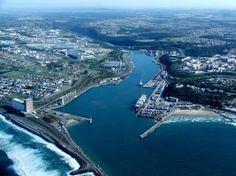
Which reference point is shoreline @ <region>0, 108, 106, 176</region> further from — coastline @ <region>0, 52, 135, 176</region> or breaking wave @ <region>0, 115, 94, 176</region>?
breaking wave @ <region>0, 115, 94, 176</region>

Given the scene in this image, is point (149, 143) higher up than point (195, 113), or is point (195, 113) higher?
point (195, 113)

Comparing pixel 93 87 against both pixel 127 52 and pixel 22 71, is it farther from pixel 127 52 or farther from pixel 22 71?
pixel 127 52

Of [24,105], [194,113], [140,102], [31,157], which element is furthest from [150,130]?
[24,105]

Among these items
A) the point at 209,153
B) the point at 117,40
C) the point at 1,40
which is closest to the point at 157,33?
the point at 117,40

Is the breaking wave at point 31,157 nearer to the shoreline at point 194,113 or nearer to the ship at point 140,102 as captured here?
the ship at point 140,102

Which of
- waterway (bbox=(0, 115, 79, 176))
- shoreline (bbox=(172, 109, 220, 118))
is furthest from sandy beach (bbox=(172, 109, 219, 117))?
waterway (bbox=(0, 115, 79, 176))

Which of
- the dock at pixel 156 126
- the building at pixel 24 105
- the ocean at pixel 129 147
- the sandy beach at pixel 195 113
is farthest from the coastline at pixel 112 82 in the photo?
the sandy beach at pixel 195 113

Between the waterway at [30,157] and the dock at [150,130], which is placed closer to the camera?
the waterway at [30,157]

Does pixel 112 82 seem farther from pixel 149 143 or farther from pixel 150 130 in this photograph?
pixel 149 143
